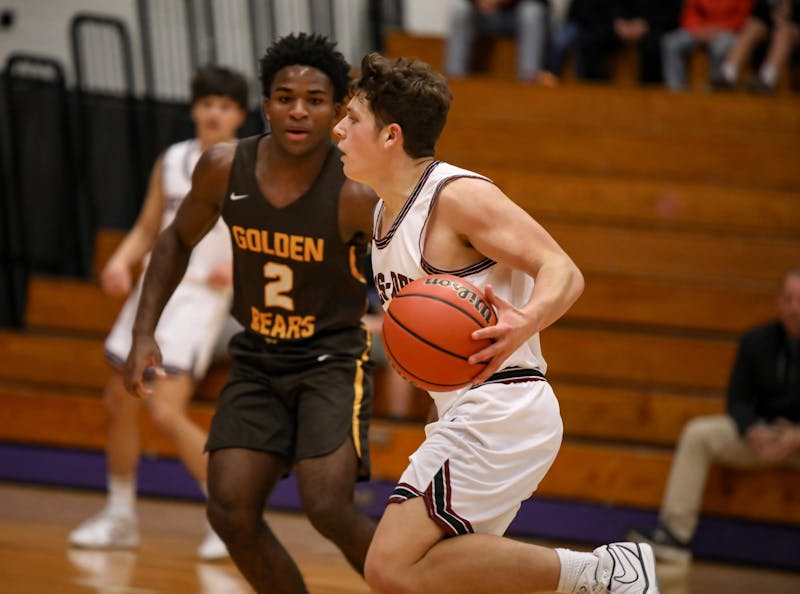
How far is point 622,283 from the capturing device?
6.58 metres

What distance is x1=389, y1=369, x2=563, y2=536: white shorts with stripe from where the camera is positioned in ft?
9.77

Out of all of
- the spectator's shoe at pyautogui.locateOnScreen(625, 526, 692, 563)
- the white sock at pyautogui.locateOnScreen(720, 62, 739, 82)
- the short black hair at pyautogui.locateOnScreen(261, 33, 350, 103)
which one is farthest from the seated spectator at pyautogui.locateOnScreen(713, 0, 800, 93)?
the short black hair at pyautogui.locateOnScreen(261, 33, 350, 103)

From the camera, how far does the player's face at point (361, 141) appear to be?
3100 millimetres

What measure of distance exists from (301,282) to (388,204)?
61 centimetres

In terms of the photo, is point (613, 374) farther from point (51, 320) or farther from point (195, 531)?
point (51, 320)

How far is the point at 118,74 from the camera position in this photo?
8062mm

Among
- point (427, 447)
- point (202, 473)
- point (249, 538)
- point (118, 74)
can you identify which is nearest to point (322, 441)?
point (249, 538)

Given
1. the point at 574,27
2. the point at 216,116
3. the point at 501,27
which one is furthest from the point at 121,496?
the point at 574,27

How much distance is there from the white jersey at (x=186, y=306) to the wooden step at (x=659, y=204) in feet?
7.74

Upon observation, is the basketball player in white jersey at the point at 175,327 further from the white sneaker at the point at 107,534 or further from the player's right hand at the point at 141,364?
the player's right hand at the point at 141,364

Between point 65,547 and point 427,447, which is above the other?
point 427,447

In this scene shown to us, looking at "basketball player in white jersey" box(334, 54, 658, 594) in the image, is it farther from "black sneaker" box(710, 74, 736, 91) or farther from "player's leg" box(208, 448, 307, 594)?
"black sneaker" box(710, 74, 736, 91)

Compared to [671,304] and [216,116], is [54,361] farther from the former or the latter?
[671,304]

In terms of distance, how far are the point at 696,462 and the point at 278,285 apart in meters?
2.61
